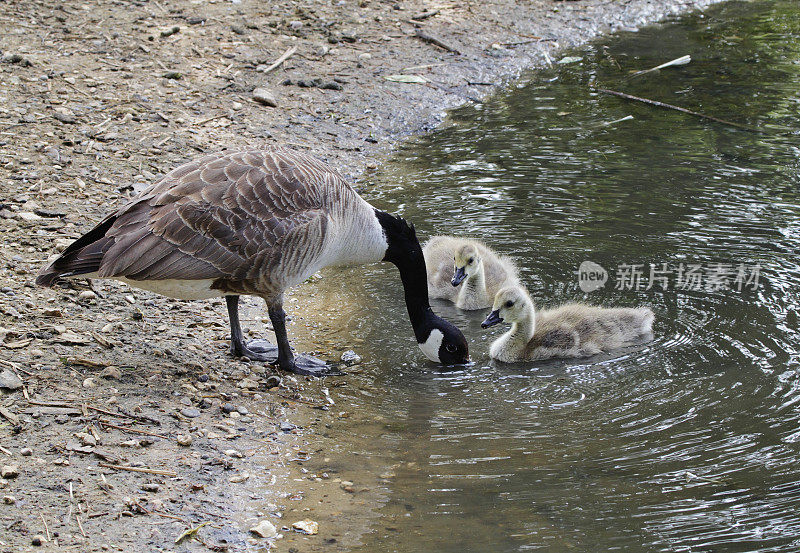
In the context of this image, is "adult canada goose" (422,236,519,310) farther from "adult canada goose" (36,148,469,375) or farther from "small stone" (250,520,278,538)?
"small stone" (250,520,278,538)

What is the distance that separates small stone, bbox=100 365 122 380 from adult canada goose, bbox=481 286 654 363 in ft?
9.08

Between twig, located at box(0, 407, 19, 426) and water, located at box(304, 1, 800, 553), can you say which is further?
twig, located at box(0, 407, 19, 426)

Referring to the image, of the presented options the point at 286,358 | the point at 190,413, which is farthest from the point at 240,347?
the point at 190,413

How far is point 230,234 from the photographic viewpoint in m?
5.70

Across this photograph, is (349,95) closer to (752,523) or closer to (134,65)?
(134,65)

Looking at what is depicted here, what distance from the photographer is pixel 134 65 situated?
11078 mm

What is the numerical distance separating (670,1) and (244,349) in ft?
44.0

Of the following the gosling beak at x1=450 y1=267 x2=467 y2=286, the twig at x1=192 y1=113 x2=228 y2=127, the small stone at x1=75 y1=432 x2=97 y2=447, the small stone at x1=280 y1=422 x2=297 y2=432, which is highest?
the twig at x1=192 y1=113 x2=228 y2=127

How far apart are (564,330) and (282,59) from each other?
701 cm

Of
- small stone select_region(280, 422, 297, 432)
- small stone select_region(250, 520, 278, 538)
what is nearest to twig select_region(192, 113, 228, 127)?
small stone select_region(280, 422, 297, 432)

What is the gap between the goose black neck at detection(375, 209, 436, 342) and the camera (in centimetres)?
673

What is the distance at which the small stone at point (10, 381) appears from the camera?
→ 5156mm

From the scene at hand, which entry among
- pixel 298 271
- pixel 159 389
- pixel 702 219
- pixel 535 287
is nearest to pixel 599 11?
pixel 702 219

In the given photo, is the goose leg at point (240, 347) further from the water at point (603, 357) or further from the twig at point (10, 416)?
the twig at point (10, 416)
